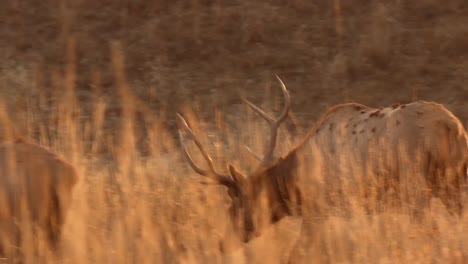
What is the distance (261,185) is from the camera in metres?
6.05

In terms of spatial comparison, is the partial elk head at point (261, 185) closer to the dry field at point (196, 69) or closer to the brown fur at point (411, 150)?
the brown fur at point (411, 150)

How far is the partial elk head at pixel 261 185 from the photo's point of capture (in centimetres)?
580

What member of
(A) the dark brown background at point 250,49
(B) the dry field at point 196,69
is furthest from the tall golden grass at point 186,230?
(A) the dark brown background at point 250,49

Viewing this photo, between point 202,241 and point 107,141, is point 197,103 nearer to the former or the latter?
point 107,141

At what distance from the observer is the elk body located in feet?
15.6

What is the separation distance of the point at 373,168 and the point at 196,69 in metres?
7.11

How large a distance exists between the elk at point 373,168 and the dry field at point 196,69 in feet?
1.63

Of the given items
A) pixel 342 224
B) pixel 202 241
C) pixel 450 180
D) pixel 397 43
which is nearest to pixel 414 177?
pixel 450 180

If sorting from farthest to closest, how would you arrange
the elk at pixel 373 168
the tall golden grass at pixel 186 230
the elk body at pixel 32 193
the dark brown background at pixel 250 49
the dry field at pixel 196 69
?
the dark brown background at pixel 250 49, the dry field at pixel 196 69, the elk at pixel 373 168, the tall golden grass at pixel 186 230, the elk body at pixel 32 193

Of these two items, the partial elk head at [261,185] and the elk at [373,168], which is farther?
the elk at [373,168]

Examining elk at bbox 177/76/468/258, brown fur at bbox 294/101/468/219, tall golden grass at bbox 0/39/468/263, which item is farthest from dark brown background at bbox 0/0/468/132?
elk at bbox 177/76/468/258

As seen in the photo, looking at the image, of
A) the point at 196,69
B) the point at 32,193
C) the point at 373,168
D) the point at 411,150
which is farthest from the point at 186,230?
the point at 196,69

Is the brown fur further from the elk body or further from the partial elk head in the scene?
the elk body

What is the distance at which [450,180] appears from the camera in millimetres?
5930
